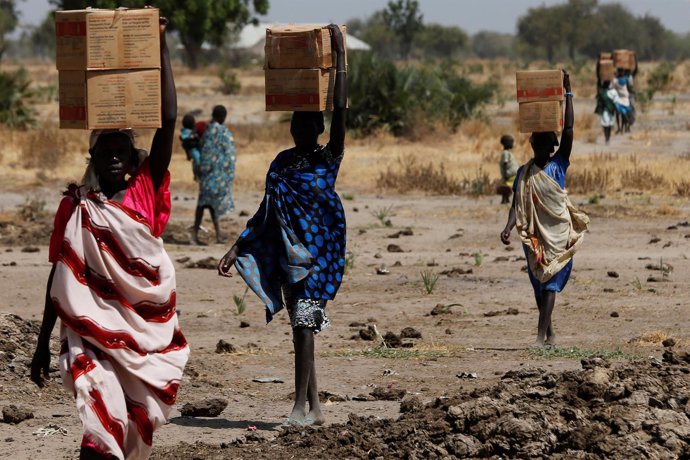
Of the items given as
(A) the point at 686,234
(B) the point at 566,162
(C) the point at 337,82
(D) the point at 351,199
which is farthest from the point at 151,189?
(D) the point at 351,199

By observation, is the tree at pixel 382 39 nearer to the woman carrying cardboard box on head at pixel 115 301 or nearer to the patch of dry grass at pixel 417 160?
the patch of dry grass at pixel 417 160

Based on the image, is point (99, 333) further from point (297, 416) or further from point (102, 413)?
point (297, 416)

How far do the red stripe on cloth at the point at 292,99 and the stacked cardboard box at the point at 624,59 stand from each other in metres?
20.6

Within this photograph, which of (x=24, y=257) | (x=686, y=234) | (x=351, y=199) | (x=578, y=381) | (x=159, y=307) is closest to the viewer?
(x=159, y=307)

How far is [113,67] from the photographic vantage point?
470 centimetres

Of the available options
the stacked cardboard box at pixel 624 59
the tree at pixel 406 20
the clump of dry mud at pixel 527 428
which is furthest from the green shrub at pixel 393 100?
the tree at pixel 406 20

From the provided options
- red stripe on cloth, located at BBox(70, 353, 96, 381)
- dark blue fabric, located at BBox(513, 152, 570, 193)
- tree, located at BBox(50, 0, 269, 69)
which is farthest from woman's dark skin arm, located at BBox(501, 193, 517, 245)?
tree, located at BBox(50, 0, 269, 69)

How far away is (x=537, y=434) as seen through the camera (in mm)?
5609

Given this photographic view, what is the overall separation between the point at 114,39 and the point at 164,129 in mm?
348

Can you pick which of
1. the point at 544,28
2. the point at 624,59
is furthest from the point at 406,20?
the point at 624,59

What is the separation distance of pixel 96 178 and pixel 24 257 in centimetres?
900

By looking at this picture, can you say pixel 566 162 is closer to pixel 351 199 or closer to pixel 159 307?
pixel 159 307

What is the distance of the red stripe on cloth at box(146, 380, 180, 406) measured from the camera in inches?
183

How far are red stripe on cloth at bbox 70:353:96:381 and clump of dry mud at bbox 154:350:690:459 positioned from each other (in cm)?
141
